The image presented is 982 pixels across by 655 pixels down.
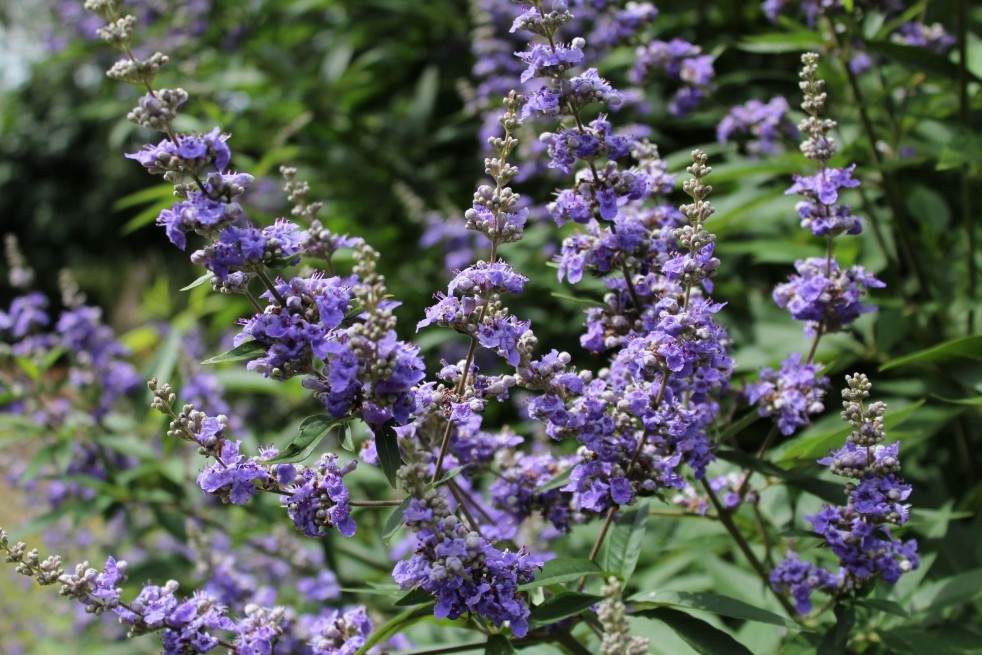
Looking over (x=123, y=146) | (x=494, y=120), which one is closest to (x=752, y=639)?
(x=494, y=120)

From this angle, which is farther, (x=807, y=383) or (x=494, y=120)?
(x=494, y=120)

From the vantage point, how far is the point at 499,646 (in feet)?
7.49

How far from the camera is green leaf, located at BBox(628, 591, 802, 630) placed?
2.28m

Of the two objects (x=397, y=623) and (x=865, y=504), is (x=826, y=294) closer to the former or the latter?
(x=865, y=504)

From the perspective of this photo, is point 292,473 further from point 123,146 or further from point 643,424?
point 123,146

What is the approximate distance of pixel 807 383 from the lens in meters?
2.76

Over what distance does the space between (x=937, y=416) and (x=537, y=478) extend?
1911 millimetres

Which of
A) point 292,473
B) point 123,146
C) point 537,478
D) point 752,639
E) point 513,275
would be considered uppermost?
point 513,275

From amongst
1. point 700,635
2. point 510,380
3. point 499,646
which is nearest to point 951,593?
point 700,635

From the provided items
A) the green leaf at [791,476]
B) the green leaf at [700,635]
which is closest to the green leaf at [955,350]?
→ the green leaf at [791,476]

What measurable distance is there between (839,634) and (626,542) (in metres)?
0.62

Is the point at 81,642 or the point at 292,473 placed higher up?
the point at 292,473

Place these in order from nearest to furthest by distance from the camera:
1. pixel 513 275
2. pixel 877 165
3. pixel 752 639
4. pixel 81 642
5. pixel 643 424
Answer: pixel 513 275 → pixel 643 424 → pixel 752 639 → pixel 877 165 → pixel 81 642

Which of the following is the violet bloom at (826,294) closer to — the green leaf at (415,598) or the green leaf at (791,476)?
the green leaf at (791,476)
